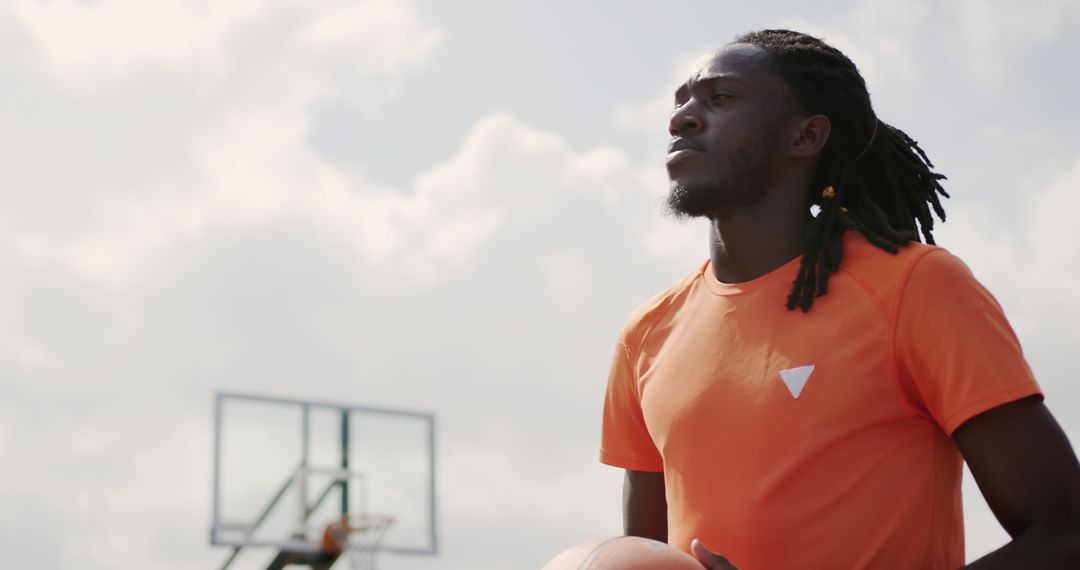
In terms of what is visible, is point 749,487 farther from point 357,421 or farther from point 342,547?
point 357,421

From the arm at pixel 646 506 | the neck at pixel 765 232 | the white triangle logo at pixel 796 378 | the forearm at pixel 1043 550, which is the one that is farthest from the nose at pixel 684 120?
the forearm at pixel 1043 550

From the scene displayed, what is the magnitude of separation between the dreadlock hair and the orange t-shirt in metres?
0.10

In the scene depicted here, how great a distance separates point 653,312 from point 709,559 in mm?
925

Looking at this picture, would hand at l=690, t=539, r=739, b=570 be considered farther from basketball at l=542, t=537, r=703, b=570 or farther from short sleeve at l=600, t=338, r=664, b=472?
short sleeve at l=600, t=338, r=664, b=472

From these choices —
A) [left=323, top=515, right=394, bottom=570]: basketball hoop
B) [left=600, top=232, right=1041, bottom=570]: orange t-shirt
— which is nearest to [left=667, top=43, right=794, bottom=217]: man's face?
[left=600, top=232, right=1041, bottom=570]: orange t-shirt

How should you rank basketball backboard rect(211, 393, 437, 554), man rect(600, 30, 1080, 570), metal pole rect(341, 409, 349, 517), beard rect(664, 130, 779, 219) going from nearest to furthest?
man rect(600, 30, 1080, 570) < beard rect(664, 130, 779, 219) < basketball backboard rect(211, 393, 437, 554) < metal pole rect(341, 409, 349, 517)

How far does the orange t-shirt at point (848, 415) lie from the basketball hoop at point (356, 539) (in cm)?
1461

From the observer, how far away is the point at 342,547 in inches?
691

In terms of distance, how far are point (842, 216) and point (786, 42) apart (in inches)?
19.9

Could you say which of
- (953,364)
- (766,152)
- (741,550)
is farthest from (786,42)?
(741,550)

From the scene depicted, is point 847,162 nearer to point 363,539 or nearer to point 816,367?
point 816,367

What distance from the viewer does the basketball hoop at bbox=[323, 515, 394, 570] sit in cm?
1758

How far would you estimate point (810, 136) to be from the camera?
11.8ft

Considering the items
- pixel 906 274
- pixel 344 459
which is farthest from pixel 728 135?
pixel 344 459
